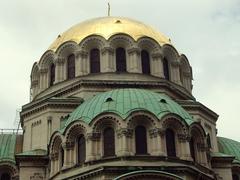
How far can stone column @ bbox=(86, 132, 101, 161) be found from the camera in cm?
2677

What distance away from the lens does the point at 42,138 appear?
3131 centimetres

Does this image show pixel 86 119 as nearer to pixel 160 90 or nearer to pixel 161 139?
pixel 161 139

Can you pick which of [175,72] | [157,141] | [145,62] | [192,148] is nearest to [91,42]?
[145,62]

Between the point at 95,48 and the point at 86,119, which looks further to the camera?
the point at 95,48

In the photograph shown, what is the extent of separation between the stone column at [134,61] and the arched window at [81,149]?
281 inches

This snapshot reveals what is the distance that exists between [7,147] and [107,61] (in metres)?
7.28

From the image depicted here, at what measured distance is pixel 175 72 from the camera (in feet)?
116

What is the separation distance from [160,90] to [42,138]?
680cm

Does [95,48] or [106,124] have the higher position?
[95,48]

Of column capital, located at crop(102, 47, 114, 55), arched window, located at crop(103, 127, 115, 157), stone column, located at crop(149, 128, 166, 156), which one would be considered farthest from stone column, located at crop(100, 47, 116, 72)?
stone column, located at crop(149, 128, 166, 156)

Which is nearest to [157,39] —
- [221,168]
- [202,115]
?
[202,115]

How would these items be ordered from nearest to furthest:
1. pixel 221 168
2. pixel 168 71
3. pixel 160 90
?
pixel 221 168
pixel 160 90
pixel 168 71

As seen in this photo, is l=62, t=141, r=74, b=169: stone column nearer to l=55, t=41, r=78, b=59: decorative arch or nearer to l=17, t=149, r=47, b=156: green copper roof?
l=17, t=149, r=47, b=156: green copper roof

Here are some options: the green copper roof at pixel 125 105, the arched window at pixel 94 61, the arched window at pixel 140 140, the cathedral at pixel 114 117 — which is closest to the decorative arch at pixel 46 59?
the cathedral at pixel 114 117
